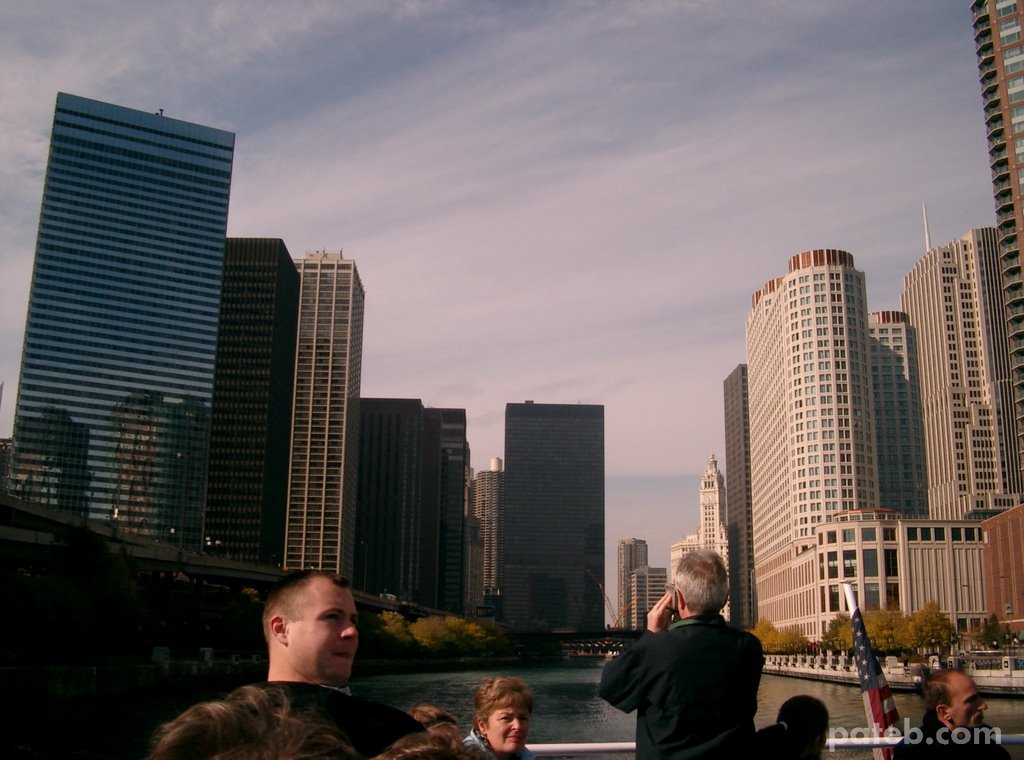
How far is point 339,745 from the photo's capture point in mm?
2314

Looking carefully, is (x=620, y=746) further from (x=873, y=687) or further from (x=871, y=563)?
(x=871, y=563)

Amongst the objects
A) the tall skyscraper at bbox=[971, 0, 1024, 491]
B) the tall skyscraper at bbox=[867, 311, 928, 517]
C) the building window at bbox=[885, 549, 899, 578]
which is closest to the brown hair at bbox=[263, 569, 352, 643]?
the tall skyscraper at bbox=[971, 0, 1024, 491]

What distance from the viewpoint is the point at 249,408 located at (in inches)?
7421

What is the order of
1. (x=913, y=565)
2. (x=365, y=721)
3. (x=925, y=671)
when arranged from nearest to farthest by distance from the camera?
(x=365, y=721), (x=925, y=671), (x=913, y=565)

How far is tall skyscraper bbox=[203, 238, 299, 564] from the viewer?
182250 millimetres

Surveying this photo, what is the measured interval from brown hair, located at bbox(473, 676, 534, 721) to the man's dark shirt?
9.74 ft

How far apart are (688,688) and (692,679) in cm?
5

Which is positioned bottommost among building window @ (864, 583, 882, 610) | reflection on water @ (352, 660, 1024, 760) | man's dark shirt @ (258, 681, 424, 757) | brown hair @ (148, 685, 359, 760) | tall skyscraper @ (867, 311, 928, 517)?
reflection on water @ (352, 660, 1024, 760)

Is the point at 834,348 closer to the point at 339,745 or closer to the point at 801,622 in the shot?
the point at 801,622

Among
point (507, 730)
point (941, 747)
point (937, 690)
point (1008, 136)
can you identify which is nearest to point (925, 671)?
point (937, 690)

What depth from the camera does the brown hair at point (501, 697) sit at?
616cm

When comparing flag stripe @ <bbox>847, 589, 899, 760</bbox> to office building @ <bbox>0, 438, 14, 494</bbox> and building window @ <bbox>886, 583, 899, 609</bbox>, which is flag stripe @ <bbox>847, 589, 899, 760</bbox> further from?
office building @ <bbox>0, 438, 14, 494</bbox>

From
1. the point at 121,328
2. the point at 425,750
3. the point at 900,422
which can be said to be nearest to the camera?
the point at 425,750

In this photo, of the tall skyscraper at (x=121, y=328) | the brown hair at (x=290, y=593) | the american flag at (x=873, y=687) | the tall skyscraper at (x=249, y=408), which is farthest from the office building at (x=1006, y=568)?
the tall skyscraper at (x=249, y=408)
